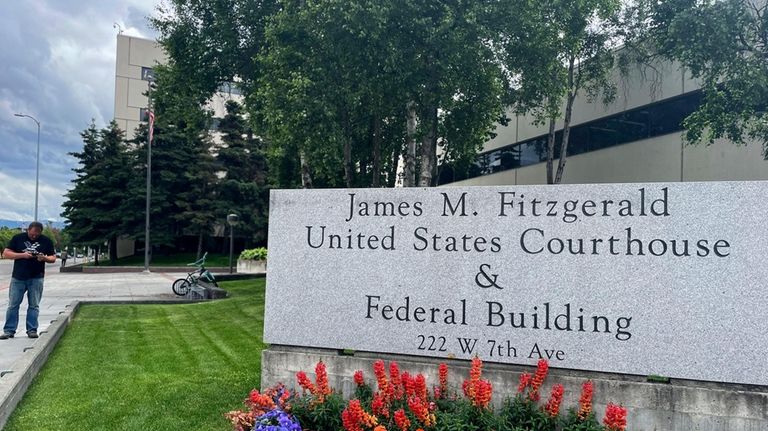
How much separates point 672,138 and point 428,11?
9.51 m

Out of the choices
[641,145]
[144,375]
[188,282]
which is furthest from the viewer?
[641,145]

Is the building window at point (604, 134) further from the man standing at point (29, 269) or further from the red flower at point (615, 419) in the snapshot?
the man standing at point (29, 269)

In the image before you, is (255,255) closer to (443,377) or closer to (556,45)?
(556,45)

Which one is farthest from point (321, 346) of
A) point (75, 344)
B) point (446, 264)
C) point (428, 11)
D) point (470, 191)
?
point (428, 11)

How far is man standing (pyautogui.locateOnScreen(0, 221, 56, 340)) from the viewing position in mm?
7438

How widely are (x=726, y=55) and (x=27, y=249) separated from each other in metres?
12.7

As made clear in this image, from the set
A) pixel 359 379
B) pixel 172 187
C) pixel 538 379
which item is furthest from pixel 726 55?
pixel 172 187

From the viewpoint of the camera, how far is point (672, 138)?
17734 mm

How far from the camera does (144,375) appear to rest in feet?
19.8

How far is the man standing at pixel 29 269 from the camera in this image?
7.44m

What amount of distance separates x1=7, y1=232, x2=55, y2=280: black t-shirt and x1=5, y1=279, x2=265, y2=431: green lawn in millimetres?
1043

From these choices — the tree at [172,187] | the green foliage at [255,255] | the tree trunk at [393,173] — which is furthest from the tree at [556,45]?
the tree at [172,187]

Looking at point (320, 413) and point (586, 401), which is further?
point (320, 413)

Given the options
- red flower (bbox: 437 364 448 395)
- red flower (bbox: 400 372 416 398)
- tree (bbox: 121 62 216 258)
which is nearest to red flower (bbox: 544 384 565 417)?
red flower (bbox: 437 364 448 395)
